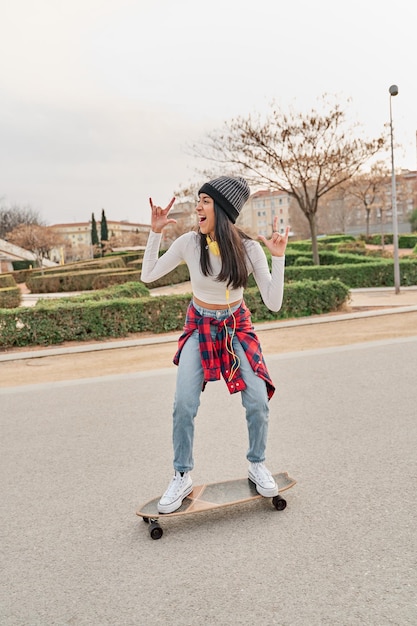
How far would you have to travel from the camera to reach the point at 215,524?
3.16m

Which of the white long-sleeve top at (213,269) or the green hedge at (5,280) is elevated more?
the white long-sleeve top at (213,269)

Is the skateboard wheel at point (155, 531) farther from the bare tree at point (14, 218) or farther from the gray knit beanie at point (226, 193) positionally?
the bare tree at point (14, 218)

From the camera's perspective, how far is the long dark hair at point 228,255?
3127mm

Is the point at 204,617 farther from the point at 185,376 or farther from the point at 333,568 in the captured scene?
the point at 185,376

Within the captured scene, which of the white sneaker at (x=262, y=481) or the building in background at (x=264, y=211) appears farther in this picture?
the building in background at (x=264, y=211)

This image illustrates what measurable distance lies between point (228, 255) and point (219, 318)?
0.38m

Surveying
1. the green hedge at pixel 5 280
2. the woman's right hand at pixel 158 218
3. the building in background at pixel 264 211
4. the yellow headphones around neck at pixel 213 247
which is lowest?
the green hedge at pixel 5 280

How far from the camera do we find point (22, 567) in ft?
9.12

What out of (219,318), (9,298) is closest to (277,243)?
(219,318)

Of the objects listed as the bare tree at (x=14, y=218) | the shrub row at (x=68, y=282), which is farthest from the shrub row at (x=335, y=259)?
the bare tree at (x=14, y=218)

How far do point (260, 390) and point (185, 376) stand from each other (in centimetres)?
45

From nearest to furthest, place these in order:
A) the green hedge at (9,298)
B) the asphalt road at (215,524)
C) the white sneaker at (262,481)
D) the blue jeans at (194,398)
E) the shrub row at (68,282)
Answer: the asphalt road at (215,524)
the blue jeans at (194,398)
the white sneaker at (262,481)
the green hedge at (9,298)
the shrub row at (68,282)

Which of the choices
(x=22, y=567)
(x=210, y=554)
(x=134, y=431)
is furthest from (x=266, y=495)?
(x=134, y=431)

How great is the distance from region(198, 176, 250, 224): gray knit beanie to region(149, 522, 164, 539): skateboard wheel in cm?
181
